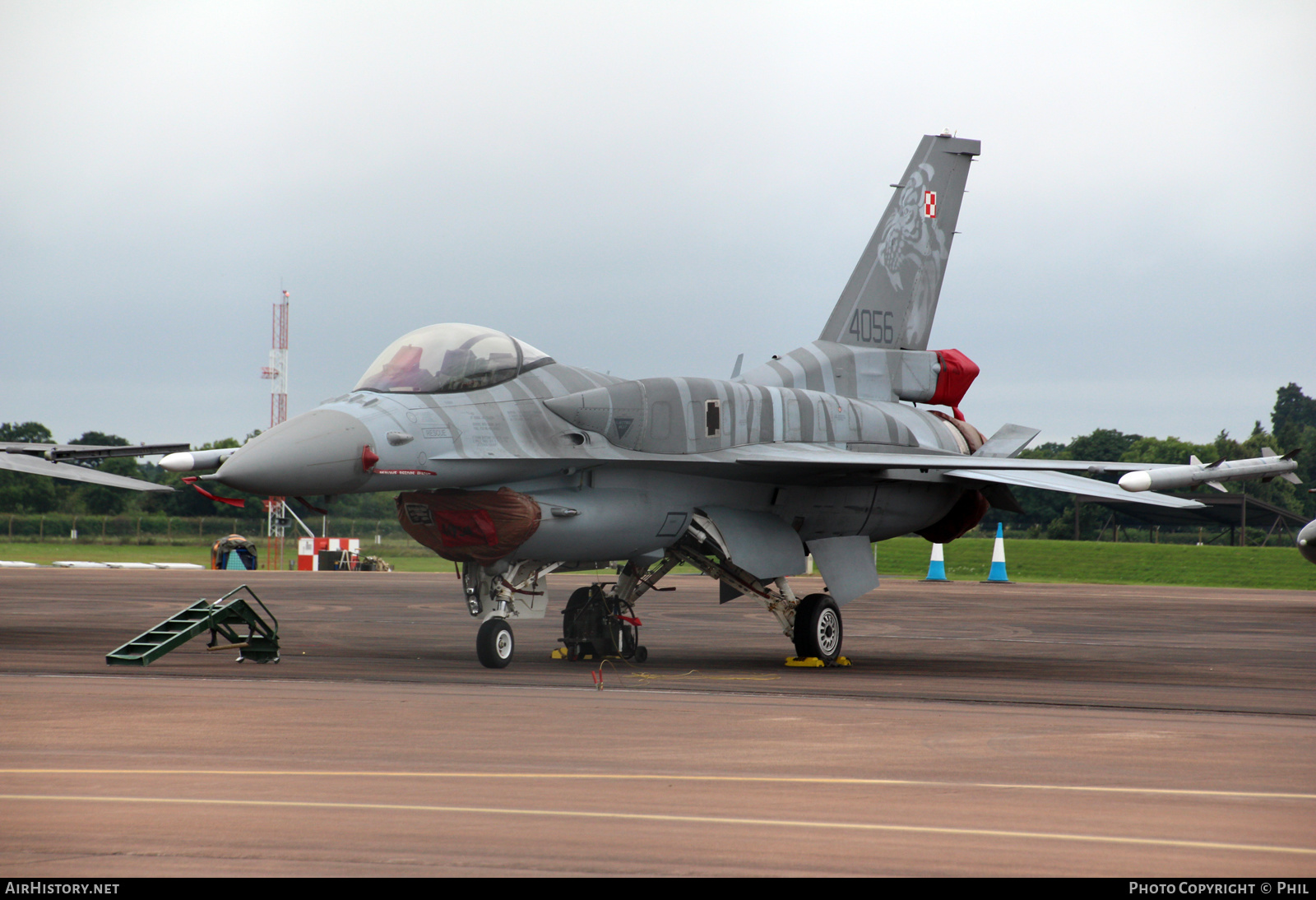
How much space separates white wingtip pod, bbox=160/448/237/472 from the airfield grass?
3251cm

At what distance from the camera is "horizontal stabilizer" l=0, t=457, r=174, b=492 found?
55.9ft

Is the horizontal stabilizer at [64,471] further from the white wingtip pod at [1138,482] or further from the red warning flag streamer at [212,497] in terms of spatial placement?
the white wingtip pod at [1138,482]

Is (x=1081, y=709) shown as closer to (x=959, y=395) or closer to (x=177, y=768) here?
(x=177, y=768)

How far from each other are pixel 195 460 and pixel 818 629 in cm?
740

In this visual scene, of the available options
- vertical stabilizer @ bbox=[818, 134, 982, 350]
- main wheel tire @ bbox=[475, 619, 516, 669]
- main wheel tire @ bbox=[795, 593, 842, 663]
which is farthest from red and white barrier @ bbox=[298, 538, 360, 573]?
main wheel tire @ bbox=[475, 619, 516, 669]

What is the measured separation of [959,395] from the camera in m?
20.4

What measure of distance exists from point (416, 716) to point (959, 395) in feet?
41.3

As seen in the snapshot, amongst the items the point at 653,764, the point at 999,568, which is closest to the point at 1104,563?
the point at 999,568

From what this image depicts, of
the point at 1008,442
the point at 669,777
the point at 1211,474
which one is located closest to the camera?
the point at 669,777

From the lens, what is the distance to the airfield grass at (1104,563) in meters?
44.4

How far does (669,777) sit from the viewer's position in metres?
7.31

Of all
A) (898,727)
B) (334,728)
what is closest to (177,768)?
(334,728)

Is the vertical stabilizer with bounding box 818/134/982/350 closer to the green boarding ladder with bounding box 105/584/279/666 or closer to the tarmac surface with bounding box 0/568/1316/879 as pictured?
the tarmac surface with bounding box 0/568/1316/879

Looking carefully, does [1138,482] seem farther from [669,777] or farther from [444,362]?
[669,777]
